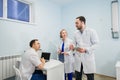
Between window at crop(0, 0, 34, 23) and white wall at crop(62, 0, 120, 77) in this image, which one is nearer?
window at crop(0, 0, 34, 23)

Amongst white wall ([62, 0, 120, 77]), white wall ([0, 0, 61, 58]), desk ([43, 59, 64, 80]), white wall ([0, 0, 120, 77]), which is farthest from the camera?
white wall ([62, 0, 120, 77])

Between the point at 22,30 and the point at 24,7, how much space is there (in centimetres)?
77

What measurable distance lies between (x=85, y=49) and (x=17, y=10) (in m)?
2.20

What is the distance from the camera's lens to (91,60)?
222 cm

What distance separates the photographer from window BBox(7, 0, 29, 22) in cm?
308

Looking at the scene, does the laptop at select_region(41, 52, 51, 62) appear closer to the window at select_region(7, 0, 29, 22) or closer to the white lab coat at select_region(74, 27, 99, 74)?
the white lab coat at select_region(74, 27, 99, 74)

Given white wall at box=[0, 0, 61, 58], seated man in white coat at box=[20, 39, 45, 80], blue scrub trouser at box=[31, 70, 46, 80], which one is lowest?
blue scrub trouser at box=[31, 70, 46, 80]

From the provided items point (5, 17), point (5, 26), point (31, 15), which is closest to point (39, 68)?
point (5, 26)

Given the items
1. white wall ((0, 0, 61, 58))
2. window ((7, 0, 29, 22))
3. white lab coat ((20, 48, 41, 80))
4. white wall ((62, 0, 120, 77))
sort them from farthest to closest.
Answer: white wall ((62, 0, 120, 77)) < window ((7, 0, 29, 22)) < white wall ((0, 0, 61, 58)) < white lab coat ((20, 48, 41, 80))

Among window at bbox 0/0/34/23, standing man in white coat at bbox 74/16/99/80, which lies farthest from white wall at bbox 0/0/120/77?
standing man in white coat at bbox 74/16/99/80

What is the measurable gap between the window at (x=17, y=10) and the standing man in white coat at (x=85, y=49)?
1.77m

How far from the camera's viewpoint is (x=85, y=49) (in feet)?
7.04

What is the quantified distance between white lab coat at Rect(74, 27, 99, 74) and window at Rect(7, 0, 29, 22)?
1855 millimetres

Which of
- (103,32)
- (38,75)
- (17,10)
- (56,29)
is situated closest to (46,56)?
(38,75)
